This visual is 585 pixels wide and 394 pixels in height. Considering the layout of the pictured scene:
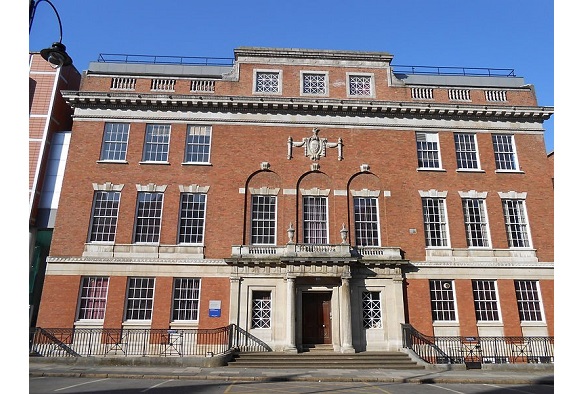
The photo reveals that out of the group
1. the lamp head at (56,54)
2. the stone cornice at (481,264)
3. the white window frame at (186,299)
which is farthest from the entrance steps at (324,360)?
the lamp head at (56,54)

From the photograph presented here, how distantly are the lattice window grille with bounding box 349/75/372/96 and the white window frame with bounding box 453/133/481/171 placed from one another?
19.5 feet

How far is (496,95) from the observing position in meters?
24.2

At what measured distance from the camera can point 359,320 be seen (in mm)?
19594

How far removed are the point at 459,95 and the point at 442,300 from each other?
12.5 meters

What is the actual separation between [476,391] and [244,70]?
65.8 ft

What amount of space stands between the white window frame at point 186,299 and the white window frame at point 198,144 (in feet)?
22.1

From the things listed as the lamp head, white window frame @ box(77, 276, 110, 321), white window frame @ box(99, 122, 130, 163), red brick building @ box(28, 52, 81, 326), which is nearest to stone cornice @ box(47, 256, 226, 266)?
white window frame @ box(77, 276, 110, 321)

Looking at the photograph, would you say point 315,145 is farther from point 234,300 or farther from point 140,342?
point 140,342

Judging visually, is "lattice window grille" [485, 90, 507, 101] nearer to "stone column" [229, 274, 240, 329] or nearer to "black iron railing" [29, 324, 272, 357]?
"stone column" [229, 274, 240, 329]

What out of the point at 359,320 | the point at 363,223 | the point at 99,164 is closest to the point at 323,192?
the point at 363,223

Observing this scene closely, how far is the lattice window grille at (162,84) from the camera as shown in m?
23.2

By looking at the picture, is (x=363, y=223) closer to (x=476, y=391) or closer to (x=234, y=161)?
(x=234, y=161)

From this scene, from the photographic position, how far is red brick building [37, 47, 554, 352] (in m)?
19.7

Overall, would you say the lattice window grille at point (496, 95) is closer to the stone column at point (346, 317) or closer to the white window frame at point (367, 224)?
the white window frame at point (367, 224)
